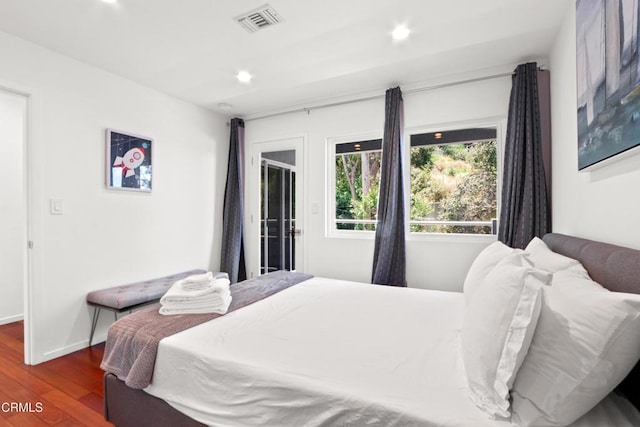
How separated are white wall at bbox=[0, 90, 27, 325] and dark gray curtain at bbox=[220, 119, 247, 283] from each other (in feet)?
6.96

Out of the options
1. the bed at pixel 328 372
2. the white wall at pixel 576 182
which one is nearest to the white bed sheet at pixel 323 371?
the bed at pixel 328 372

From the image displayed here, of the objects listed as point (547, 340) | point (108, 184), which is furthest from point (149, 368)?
point (108, 184)

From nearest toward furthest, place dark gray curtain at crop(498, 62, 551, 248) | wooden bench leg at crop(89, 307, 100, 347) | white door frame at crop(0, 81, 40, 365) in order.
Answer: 1. white door frame at crop(0, 81, 40, 365)
2. dark gray curtain at crop(498, 62, 551, 248)
3. wooden bench leg at crop(89, 307, 100, 347)

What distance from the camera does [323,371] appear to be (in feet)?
3.79

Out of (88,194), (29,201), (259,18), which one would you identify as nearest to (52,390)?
(29,201)

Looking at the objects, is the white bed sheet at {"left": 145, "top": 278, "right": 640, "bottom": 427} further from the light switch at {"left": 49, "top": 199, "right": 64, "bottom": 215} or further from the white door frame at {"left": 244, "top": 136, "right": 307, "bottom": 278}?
the white door frame at {"left": 244, "top": 136, "right": 307, "bottom": 278}

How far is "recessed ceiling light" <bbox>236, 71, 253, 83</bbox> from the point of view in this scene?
2.97m

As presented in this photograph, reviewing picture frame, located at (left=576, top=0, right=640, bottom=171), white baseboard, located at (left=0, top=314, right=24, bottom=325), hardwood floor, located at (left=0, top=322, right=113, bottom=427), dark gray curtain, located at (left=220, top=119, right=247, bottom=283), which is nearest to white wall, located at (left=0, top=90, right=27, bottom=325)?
white baseboard, located at (left=0, top=314, right=24, bottom=325)

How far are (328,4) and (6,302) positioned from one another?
14.4ft

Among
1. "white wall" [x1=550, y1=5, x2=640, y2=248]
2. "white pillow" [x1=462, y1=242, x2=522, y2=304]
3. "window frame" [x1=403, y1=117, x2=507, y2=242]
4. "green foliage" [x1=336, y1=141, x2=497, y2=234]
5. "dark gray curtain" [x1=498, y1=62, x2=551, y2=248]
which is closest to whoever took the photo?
"white wall" [x1=550, y1=5, x2=640, y2=248]

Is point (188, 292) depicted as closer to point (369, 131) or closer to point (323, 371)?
point (323, 371)

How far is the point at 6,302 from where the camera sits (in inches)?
133

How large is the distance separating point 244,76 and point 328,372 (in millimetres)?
2783

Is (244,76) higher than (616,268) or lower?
higher
